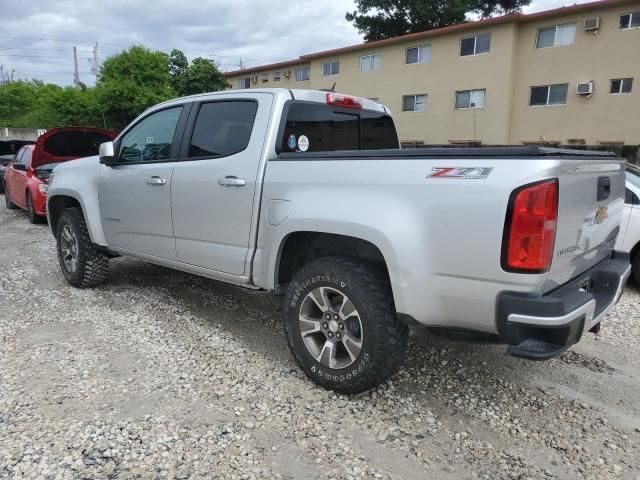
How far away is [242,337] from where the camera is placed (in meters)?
4.00

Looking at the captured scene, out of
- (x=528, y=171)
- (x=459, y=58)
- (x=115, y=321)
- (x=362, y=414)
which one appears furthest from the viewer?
(x=459, y=58)

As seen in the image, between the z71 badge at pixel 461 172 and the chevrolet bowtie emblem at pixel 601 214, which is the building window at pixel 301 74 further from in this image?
the z71 badge at pixel 461 172

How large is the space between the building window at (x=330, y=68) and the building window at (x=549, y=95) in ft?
36.0

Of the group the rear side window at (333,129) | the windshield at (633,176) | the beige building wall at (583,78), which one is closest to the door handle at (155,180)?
the rear side window at (333,129)

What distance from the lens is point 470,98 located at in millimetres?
22359

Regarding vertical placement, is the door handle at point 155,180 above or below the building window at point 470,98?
below

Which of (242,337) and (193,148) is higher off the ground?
(193,148)

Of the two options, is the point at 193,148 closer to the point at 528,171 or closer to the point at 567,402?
the point at 528,171

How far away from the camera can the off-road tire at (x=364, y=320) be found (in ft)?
9.07

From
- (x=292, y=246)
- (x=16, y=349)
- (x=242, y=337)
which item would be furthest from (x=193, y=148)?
(x=16, y=349)

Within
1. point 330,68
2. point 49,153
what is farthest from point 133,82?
point 49,153

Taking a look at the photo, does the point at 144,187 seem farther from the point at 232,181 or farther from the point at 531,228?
the point at 531,228

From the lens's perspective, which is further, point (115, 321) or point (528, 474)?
point (115, 321)

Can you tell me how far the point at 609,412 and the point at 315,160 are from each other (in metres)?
2.37
